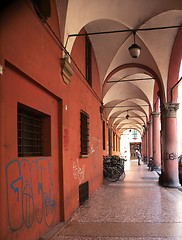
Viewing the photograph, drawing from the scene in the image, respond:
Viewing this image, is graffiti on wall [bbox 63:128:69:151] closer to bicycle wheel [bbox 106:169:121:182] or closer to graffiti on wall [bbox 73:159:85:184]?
graffiti on wall [bbox 73:159:85:184]

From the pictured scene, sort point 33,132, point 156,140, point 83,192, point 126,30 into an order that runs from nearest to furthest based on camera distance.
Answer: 1. point 33,132
2. point 126,30
3. point 83,192
4. point 156,140

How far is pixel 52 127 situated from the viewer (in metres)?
5.75

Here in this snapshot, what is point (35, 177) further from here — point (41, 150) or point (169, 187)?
point (169, 187)

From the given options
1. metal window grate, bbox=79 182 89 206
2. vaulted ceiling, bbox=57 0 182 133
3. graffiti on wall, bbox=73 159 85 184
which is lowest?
metal window grate, bbox=79 182 89 206

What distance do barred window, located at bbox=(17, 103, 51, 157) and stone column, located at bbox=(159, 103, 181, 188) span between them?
24.9ft

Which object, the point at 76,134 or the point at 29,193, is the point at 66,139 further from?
the point at 29,193

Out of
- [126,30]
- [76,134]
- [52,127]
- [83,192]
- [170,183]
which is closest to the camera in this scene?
[52,127]

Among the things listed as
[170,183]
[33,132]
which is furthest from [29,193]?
[170,183]

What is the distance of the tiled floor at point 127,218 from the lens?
5191mm

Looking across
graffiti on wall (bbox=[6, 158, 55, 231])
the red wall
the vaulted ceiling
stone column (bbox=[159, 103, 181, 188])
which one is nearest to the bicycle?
stone column (bbox=[159, 103, 181, 188])

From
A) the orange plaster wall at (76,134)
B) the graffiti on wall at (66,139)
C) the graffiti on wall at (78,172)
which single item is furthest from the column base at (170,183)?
the graffiti on wall at (66,139)

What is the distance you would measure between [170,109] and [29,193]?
8909 mm

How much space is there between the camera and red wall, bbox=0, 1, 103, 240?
363 centimetres

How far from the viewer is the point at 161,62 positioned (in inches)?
454
